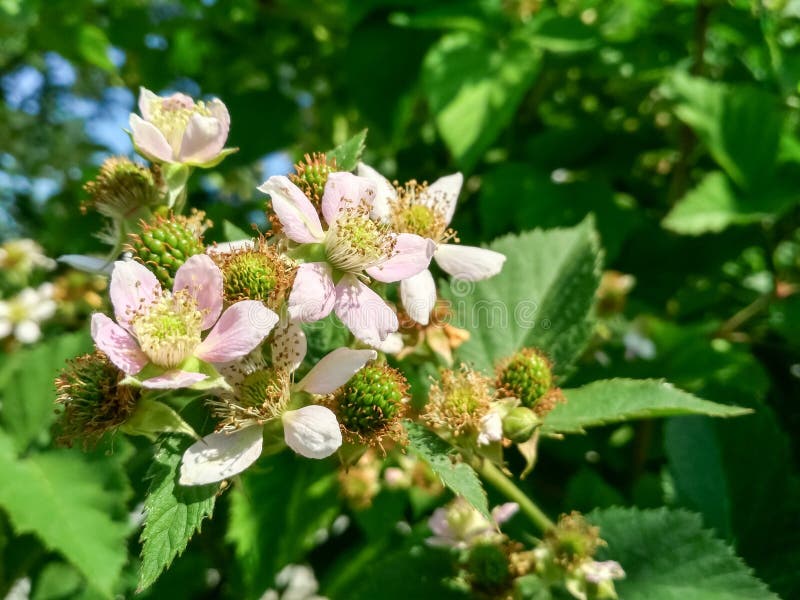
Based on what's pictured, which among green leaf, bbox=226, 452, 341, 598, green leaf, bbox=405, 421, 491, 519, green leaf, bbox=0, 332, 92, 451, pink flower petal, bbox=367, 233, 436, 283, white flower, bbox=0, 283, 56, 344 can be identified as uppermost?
pink flower petal, bbox=367, 233, 436, 283

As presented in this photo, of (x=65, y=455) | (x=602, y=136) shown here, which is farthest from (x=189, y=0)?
(x=65, y=455)

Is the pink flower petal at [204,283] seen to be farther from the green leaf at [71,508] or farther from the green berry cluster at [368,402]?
the green leaf at [71,508]

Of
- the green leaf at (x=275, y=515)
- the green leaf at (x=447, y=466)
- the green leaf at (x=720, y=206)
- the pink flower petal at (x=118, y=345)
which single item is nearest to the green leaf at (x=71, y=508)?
the green leaf at (x=275, y=515)

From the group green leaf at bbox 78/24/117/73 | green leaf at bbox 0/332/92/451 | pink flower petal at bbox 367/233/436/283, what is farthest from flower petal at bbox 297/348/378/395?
green leaf at bbox 78/24/117/73

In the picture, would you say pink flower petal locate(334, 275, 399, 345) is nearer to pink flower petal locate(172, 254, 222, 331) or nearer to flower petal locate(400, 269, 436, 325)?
flower petal locate(400, 269, 436, 325)

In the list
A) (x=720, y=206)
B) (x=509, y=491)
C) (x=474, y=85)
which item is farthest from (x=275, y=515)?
(x=720, y=206)

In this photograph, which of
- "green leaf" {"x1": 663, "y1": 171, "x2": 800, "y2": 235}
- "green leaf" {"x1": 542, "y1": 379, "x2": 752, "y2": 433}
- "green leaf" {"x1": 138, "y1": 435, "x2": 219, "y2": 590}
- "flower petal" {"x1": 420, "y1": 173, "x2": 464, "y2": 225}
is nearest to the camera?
"green leaf" {"x1": 138, "y1": 435, "x2": 219, "y2": 590}

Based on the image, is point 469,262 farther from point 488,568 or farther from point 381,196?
point 488,568
